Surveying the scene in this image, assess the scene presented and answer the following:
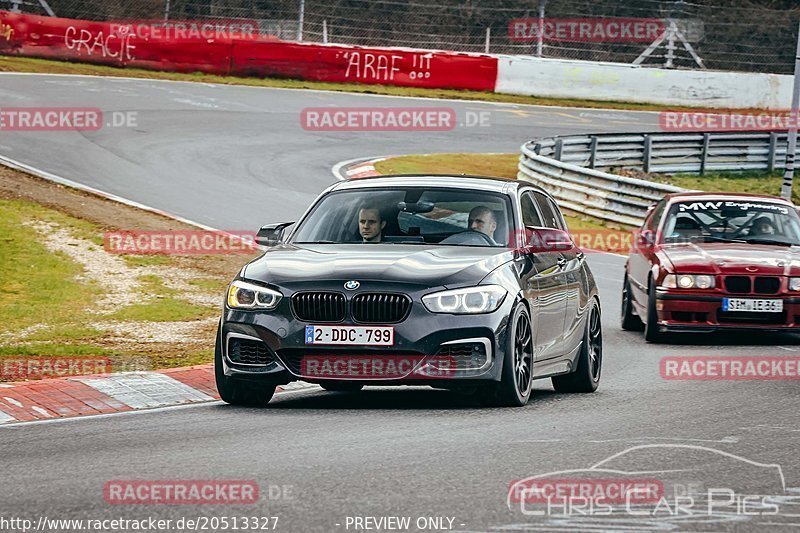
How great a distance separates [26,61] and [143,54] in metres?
3.32

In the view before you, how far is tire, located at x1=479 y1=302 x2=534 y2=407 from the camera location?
9.41 metres

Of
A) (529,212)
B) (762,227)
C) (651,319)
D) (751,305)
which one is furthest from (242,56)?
(529,212)

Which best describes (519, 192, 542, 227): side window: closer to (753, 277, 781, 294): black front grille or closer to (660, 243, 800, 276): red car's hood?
(660, 243, 800, 276): red car's hood

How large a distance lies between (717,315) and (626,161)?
19.4 meters

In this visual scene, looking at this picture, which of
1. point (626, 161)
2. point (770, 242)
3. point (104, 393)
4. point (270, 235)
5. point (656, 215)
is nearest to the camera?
point (104, 393)

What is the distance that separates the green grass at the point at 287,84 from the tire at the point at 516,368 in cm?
2919

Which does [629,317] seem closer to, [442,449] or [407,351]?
[407,351]

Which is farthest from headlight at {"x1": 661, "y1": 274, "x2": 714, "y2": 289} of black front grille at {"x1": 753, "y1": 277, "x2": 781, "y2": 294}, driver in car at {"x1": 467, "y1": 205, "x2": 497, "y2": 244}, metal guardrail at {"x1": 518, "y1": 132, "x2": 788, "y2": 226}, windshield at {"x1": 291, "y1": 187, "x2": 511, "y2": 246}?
metal guardrail at {"x1": 518, "y1": 132, "x2": 788, "y2": 226}

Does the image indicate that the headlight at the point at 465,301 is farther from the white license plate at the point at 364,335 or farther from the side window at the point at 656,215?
the side window at the point at 656,215

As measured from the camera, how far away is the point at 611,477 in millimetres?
6934

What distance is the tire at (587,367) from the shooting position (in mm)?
11258

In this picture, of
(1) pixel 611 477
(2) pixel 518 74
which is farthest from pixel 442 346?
(2) pixel 518 74

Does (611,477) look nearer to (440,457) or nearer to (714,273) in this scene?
(440,457)

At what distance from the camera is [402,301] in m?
9.23
